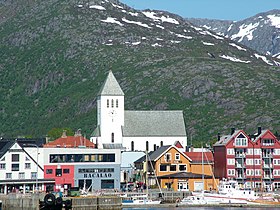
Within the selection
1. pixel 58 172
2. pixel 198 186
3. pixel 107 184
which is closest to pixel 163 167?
pixel 198 186

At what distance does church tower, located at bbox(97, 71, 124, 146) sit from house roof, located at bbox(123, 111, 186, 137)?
48.5 inches

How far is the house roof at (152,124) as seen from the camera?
13975cm

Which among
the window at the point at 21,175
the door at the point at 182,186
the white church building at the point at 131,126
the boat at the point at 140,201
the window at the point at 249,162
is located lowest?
the boat at the point at 140,201

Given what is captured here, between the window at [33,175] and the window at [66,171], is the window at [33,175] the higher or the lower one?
the lower one

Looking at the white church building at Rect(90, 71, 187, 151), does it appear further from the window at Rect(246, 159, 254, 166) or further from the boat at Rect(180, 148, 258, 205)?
the boat at Rect(180, 148, 258, 205)

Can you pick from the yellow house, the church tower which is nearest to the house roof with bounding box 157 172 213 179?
the yellow house

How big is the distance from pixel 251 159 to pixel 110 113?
1165 inches

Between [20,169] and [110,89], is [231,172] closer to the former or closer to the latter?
[20,169]

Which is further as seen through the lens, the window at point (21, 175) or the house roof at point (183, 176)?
the house roof at point (183, 176)

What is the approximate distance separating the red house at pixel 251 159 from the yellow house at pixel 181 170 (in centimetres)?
264

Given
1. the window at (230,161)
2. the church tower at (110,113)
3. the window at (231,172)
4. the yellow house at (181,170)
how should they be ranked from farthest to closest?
1. the church tower at (110,113)
2. the window at (230,161)
3. the window at (231,172)
4. the yellow house at (181,170)

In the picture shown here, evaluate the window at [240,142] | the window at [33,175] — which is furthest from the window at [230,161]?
the window at [33,175]

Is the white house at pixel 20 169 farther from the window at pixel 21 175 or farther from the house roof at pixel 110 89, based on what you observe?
the house roof at pixel 110 89

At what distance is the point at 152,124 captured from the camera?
140750mm
